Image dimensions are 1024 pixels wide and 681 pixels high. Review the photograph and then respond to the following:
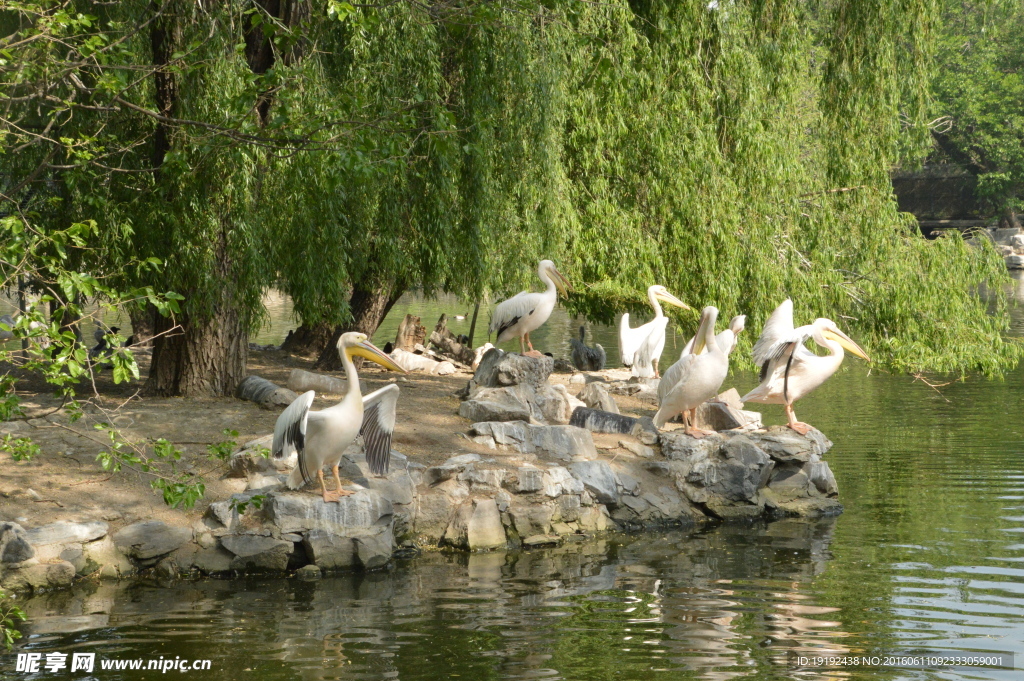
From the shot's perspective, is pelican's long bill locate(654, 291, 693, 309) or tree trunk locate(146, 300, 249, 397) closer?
tree trunk locate(146, 300, 249, 397)

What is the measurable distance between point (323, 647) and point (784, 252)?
8.97m

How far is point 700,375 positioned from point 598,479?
4.46 feet

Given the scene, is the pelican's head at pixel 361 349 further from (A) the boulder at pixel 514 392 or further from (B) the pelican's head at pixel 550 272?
(B) the pelican's head at pixel 550 272

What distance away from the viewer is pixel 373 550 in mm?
7922

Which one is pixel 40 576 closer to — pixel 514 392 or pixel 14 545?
pixel 14 545

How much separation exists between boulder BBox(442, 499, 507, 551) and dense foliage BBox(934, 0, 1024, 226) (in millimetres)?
38172

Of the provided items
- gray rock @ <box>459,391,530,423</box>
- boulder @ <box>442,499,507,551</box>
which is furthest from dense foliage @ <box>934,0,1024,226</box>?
boulder @ <box>442,499,507,551</box>

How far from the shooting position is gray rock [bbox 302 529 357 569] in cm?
785

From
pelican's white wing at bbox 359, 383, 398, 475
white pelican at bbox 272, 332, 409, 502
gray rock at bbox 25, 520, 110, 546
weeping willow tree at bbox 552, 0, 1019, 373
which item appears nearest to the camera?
gray rock at bbox 25, 520, 110, 546

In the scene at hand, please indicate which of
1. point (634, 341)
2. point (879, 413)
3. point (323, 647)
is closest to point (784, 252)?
point (634, 341)

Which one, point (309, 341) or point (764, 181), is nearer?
point (764, 181)

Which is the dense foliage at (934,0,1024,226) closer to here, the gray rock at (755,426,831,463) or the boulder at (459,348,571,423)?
the gray rock at (755,426,831,463)

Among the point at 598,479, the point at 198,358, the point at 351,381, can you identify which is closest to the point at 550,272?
the point at 598,479

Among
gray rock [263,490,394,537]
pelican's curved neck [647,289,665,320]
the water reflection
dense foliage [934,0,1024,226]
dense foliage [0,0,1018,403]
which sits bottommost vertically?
the water reflection
